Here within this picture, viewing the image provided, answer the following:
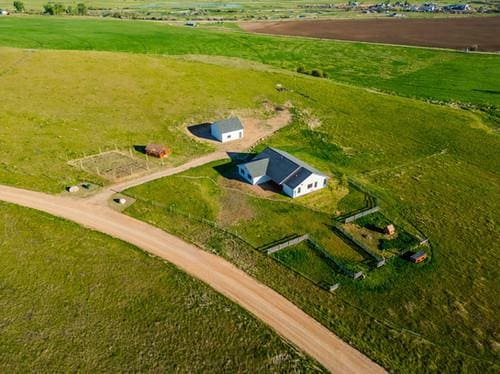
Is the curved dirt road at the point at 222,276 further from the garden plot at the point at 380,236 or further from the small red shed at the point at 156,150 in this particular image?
the small red shed at the point at 156,150

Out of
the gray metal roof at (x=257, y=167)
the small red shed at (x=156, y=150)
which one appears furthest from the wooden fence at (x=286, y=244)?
the small red shed at (x=156, y=150)

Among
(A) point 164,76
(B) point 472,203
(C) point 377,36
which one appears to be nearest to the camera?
(B) point 472,203

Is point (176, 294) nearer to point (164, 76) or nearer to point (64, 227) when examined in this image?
point (64, 227)

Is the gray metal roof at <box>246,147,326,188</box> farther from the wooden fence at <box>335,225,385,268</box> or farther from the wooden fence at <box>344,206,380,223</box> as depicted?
the wooden fence at <box>335,225,385,268</box>

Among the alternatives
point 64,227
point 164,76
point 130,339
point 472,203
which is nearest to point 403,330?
point 130,339

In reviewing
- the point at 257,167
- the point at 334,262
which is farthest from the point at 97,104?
the point at 334,262

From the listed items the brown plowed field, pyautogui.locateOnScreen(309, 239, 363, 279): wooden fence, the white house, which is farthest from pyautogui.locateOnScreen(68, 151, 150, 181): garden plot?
the brown plowed field

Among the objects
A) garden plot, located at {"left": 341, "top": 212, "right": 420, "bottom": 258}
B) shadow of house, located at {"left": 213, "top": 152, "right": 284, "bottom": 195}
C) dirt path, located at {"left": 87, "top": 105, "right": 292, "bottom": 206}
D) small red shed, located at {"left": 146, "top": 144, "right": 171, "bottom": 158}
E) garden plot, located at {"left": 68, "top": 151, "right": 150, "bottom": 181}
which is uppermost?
small red shed, located at {"left": 146, "top": 144, "right": 171, "bottom": 158}
